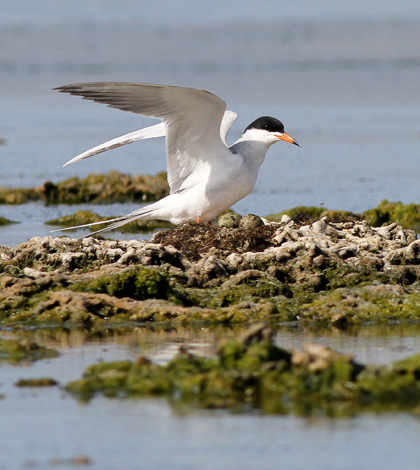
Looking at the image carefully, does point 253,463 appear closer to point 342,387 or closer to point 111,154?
point 342,387

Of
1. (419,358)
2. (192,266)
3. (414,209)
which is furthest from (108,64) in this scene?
(419,358)

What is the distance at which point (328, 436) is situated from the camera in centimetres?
491

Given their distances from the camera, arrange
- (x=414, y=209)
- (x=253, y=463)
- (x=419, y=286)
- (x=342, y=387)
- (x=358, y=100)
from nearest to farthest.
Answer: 1. (x=253, y=463)
2. (x=342, y=387)
3. (x=419, y=286)
4. (x=414, y=209)
5. (x=358, y=100)

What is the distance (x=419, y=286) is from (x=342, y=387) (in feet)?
11.8

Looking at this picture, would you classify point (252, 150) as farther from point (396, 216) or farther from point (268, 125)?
point (396, 216)

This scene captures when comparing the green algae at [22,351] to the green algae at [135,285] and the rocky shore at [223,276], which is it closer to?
the rocky shore at [223,276]

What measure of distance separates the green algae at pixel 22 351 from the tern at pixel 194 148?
3283mm

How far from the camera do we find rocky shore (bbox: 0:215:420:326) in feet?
26.0

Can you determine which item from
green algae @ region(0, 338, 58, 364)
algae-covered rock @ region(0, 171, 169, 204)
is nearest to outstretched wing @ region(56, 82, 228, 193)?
green algae @ region(0, 338, 58, 364)

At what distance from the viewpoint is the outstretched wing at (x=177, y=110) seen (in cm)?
973

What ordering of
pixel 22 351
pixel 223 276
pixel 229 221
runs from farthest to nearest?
pixel 229 221
pixel 223 276
pixel 22 351

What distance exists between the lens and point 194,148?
10.8m

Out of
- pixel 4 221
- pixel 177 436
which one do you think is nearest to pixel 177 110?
pixel 4 221

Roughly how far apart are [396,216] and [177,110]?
14.3 feet
